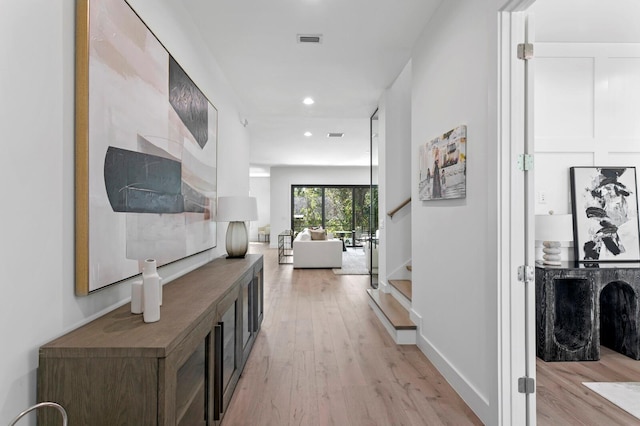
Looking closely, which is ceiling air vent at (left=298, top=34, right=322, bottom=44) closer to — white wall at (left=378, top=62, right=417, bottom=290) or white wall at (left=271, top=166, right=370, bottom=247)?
white wall at (left=378, top=62, right=417, bottom=290)

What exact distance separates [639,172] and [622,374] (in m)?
1.79

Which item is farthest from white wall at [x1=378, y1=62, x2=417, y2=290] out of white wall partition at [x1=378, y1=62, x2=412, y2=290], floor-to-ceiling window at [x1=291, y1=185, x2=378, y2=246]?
floor-to-ceiling window at [x1=291, y1=185, x2=378, y2=246]

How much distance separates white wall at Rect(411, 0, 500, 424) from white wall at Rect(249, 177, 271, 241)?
38.6ft

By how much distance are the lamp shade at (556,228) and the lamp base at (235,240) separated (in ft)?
8.37

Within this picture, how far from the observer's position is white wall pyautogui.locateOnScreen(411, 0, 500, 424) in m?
1.99

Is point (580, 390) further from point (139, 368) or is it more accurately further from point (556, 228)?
point (139, 368)

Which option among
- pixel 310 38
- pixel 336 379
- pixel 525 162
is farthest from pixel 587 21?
pixel 336 379

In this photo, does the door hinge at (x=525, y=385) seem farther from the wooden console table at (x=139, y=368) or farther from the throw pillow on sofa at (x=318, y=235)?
the throw pillow on sofa at (x=318, y=235)

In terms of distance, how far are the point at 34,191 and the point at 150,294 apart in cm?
54

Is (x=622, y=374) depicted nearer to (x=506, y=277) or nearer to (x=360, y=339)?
(x=506, y=277)

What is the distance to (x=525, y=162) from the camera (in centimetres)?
193

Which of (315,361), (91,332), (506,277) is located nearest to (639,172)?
(506,277)

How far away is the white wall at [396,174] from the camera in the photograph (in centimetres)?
454

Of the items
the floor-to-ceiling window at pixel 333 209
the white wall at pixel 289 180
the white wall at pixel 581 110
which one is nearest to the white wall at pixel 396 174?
the white wall at pixel 581 110
